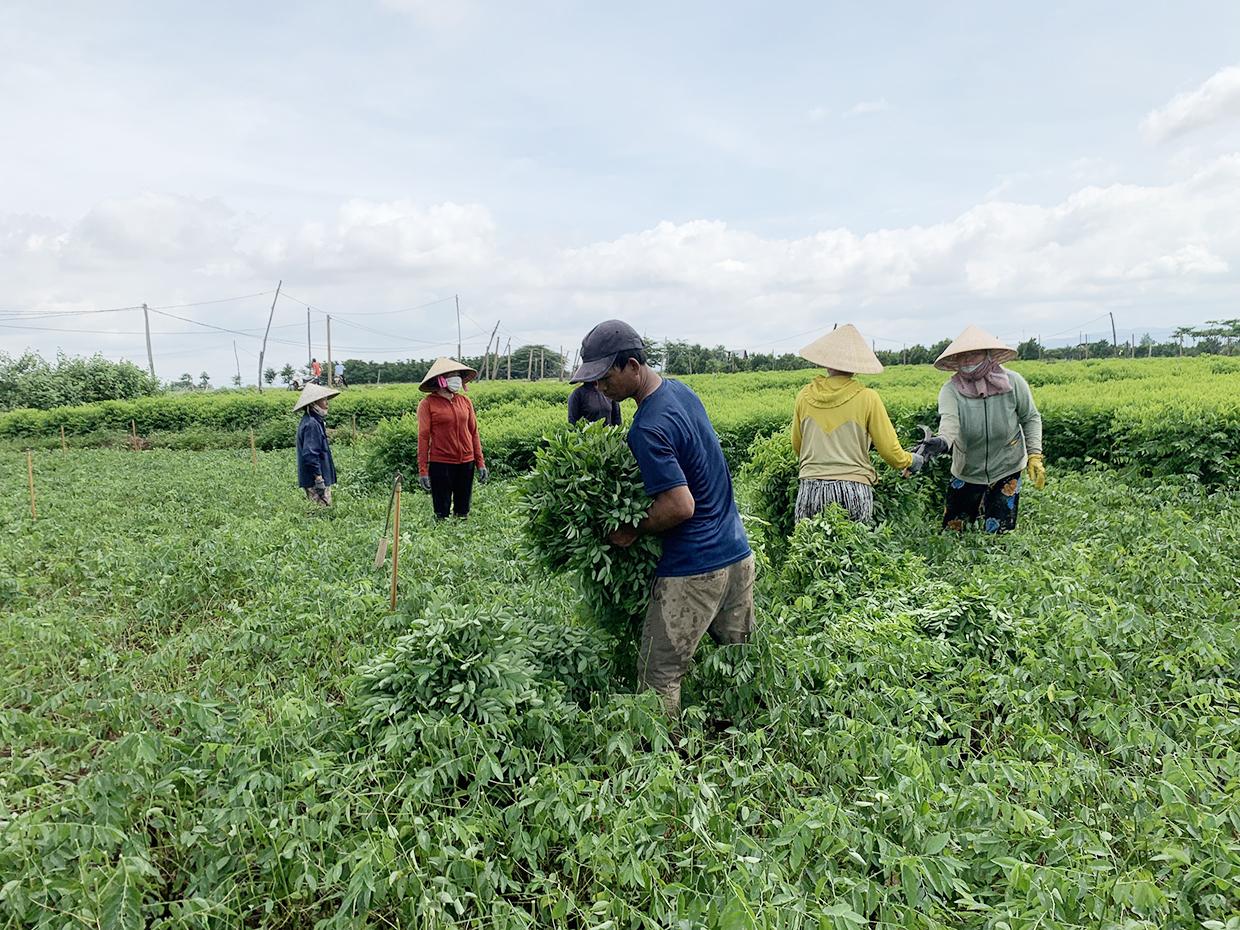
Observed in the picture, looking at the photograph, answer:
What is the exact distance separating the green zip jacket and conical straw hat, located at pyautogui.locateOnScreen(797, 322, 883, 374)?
105 cm

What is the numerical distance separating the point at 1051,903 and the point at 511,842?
5.21 feet

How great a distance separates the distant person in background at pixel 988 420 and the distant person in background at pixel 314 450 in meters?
6.01

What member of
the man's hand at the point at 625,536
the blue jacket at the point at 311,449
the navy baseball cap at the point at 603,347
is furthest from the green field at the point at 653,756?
the blue jacket at the point at 311,449

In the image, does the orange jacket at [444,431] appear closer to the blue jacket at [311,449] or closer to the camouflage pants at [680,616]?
the blue jacket at [311,449]

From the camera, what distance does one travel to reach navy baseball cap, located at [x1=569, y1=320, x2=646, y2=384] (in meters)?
2.90

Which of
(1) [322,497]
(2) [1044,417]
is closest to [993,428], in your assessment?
(2) [1044,417]

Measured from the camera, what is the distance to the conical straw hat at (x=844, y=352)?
15.3 feet

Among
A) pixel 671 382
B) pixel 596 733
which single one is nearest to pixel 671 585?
pixel 596 733

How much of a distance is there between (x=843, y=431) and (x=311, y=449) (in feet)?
19.3

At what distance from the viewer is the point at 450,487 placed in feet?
25.5

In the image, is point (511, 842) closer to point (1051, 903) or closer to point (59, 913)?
point (59, 913)

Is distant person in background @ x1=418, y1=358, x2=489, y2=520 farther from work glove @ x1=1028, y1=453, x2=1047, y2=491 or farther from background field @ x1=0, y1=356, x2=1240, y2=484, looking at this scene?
work glove @ x1=1028, y1=453, x2=1047, y2=491

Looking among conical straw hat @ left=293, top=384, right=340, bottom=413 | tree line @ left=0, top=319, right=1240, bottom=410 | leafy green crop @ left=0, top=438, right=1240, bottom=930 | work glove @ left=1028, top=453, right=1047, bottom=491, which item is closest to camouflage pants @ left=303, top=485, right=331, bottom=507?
conical straw hat @ left=293, top=384, right=340, bottom=413

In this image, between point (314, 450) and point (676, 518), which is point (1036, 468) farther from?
point (314, 450)
